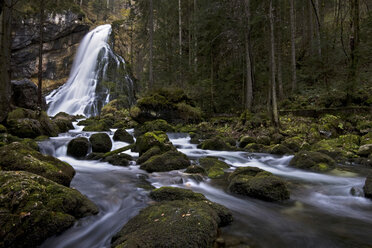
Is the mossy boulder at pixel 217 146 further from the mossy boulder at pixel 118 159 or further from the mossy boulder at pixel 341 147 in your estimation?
the mossy boulder at pixel 118 159

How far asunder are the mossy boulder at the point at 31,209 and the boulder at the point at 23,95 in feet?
45.9

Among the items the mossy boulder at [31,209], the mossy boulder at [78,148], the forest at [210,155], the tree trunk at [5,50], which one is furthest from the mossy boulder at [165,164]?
the tree trunk at [5,50]

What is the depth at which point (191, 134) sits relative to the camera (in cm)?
1392

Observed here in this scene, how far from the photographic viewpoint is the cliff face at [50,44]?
34.0 metres

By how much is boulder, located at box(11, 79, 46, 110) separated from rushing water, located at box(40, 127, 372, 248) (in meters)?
11.1

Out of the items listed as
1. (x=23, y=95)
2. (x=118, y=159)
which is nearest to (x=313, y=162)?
(x=118, y=159)

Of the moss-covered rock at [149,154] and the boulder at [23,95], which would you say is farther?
the boulder at [23,95]

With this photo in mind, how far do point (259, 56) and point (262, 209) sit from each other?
53.6 ft

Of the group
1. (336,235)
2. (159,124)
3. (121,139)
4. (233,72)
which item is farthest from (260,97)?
(336,235)

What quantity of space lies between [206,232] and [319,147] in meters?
7.94

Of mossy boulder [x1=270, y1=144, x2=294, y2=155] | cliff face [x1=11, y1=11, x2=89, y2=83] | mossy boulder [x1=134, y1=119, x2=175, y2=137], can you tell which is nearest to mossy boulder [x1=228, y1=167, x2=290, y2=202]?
mossy boulder [x1=270, y1=144, x2=294, y2=155]

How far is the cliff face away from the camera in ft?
112

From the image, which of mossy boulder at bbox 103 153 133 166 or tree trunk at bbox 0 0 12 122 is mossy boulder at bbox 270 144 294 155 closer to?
mossy boulder at bbox 103 153 133 166

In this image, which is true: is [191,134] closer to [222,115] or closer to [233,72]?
[222,115]
